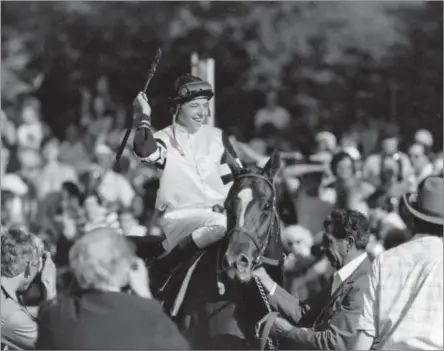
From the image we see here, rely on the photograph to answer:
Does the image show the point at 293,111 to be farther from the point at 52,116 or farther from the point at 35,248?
the point at 35,248

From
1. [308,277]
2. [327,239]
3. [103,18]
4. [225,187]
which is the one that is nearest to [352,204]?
[308,277]

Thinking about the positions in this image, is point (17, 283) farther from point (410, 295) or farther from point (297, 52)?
point (297, 52)

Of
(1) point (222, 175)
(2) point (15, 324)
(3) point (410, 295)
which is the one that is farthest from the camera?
(1) point (222, 175)

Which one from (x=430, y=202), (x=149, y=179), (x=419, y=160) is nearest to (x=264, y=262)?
(x=430, y=202)

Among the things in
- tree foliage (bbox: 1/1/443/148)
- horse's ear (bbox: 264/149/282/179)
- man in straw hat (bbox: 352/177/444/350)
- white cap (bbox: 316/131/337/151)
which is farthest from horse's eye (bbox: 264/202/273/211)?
tree foliage (bbox: 1/1/443/148)

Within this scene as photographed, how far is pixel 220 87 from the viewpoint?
57.5ft

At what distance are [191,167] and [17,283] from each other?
1.68 metres

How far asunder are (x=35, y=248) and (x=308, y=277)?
13.7 ft

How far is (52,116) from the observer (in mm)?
19953

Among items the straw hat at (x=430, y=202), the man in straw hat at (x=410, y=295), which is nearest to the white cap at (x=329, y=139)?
the straw hat at (x=430, y=202)

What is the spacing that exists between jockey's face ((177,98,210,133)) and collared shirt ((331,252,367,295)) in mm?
1775

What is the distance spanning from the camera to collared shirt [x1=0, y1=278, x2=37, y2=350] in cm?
828

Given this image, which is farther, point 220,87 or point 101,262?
point 220,87

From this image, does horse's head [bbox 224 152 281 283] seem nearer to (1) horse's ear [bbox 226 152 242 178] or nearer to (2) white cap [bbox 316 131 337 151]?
(1) horse's ear [bbox 226 152 242 178]
